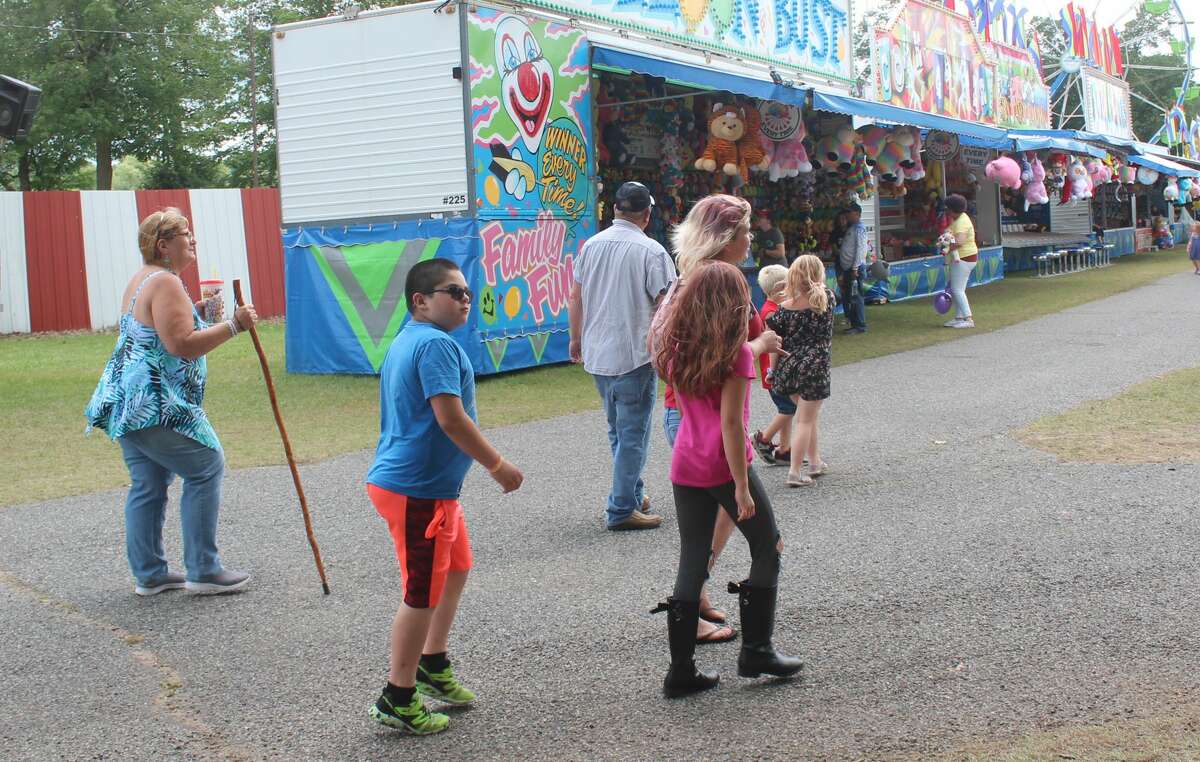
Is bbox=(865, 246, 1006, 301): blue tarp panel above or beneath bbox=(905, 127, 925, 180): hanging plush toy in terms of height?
beneath

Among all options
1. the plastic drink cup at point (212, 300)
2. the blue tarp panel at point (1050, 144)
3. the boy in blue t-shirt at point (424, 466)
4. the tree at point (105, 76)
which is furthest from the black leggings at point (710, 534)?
Result: the tree at point (105, 76)

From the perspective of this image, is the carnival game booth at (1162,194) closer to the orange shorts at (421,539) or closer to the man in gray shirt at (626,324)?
the man in gray shirt at (626,324)

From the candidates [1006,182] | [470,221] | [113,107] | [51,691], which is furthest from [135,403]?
[113,107]

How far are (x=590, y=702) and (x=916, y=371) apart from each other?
28.7ft

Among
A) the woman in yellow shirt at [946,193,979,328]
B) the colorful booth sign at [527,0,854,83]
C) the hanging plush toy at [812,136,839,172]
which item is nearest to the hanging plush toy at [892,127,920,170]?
the hanging plush toy at [812,136,839,172]

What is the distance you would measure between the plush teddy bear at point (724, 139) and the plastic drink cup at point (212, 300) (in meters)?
10.1

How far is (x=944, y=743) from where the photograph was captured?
3.52m

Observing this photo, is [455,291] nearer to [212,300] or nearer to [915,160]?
[212,300]

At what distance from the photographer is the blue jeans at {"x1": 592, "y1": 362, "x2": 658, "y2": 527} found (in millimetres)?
6188

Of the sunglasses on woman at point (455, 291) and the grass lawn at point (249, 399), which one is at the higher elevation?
the sunglasses on woman at point (455, 291)

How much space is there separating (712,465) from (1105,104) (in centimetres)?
3565

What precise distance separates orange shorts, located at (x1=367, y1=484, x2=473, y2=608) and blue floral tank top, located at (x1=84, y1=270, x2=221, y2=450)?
1.78 metres

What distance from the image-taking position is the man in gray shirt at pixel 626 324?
20.2ft

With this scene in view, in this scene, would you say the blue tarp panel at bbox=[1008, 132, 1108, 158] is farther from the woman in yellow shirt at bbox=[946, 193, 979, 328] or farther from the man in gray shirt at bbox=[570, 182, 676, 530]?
the man in gray shirt at bbox=[570, 182, 676, 530]
